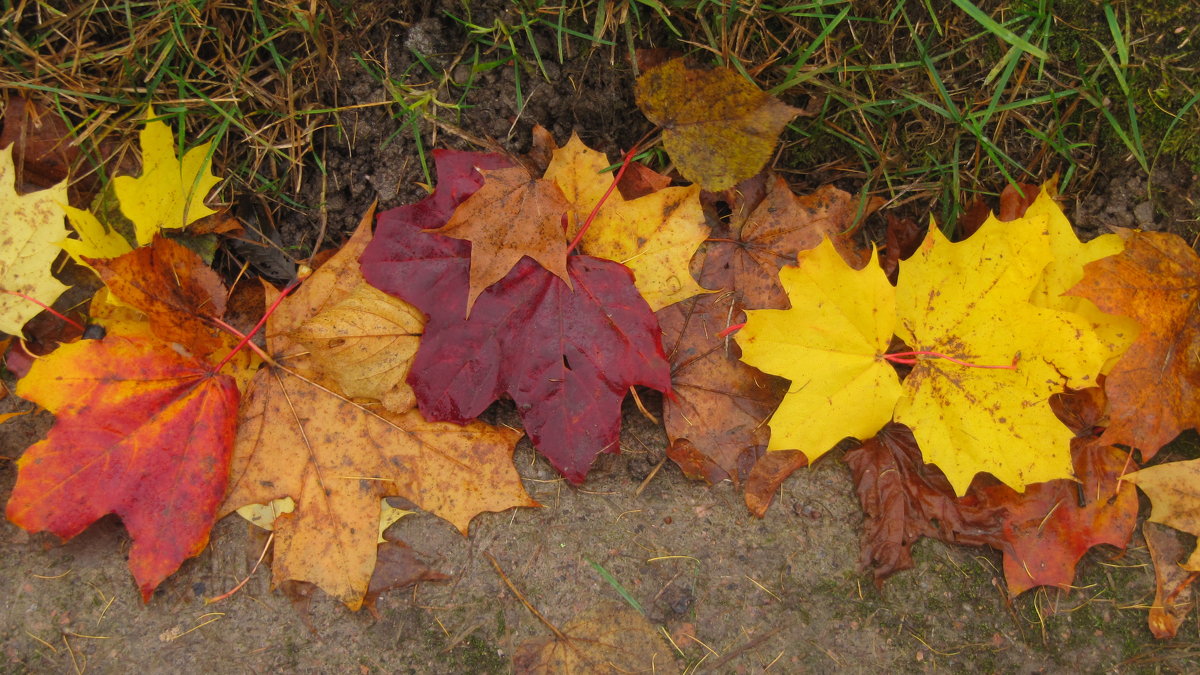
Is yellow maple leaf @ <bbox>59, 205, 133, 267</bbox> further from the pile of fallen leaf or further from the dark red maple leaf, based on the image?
the dark red maple leaf

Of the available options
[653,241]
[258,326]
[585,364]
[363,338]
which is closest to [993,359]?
[653,241]

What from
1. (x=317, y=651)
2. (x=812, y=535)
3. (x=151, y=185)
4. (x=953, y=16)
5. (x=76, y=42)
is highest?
(x=953, y=16)

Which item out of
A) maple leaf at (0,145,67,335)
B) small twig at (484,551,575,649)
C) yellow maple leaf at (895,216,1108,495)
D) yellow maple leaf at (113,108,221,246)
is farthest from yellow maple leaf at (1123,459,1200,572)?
maple leaf at (0,145,67,335)

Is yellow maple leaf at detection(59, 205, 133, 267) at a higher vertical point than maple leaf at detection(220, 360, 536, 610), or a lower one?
higher

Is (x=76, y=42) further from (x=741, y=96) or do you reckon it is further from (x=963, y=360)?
(x=963, y=360)

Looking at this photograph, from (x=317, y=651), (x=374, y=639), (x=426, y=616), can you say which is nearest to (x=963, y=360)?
(x=426, y=616)

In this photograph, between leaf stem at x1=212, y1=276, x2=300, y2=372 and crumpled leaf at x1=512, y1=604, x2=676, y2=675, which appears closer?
crumpled leaf at x1=512, y1=604, x2=676, y2=675

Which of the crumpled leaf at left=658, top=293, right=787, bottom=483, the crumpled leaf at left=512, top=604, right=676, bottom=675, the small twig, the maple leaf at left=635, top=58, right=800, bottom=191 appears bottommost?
the crumpled leaf at left=512, top=604, right=676, bottom=675
